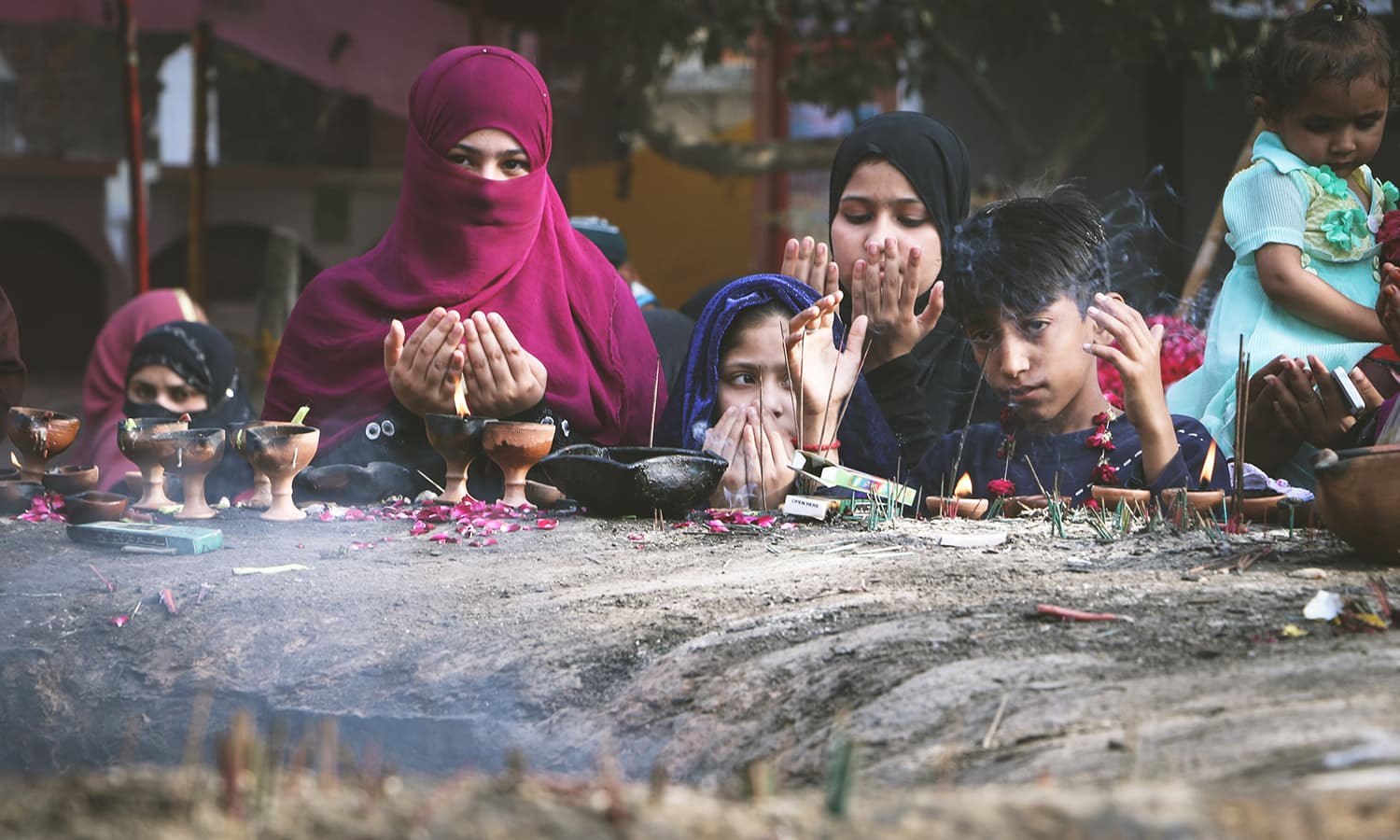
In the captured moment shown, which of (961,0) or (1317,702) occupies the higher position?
(961,0)

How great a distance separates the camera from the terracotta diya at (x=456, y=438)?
3.91 metres

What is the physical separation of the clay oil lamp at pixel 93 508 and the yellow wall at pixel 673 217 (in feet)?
28.5

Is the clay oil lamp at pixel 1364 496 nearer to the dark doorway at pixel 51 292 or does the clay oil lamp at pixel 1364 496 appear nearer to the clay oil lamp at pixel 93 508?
the clay oil lamp at pixel 93 508

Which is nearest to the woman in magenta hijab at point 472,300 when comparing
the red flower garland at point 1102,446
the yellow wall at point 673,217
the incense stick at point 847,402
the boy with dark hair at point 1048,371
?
the incense stick at point 847,402

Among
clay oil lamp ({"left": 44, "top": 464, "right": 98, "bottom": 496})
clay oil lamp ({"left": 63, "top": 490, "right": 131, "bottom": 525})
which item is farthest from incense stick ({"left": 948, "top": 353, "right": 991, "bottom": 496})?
clay oil lamp ({"left": 44, "top": 464, "right": 98, "bottom": 496})

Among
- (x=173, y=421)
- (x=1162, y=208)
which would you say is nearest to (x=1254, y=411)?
(x=173, y=421)

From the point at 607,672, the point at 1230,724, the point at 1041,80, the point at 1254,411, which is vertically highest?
the point at 1041,80

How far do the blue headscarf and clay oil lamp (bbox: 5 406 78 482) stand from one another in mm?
1802

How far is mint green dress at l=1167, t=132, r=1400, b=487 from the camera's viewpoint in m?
3.86

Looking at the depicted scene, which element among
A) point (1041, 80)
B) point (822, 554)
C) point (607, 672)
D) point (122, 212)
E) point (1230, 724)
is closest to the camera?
point (1230, 724)

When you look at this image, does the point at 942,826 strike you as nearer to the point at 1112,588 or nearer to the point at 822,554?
the point at 1112,588

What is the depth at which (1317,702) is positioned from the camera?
2.01 meters

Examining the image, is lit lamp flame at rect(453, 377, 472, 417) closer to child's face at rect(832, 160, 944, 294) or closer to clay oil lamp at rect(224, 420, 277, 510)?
clay oil lamp at rect(224, 420, 277, 510)

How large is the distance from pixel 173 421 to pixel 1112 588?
253cm
